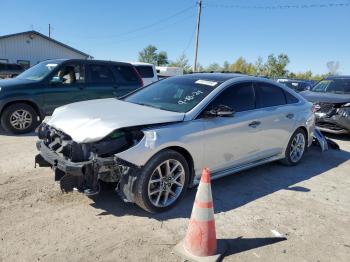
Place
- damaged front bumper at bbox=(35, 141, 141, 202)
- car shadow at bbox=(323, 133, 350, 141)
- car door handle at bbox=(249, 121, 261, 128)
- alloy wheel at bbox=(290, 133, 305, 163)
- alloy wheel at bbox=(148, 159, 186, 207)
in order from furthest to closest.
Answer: car shadow at bbox=(323, 133, 350, 141) → alloy wheel at bbox=(290, 133, 305, 163) → car door handle at bbox=(249, 121, 261, 128) → alloy wheel at bbox=(148, 159, 186, 207) → damaged front bumper at bbox=(35, 141, 141, 202)

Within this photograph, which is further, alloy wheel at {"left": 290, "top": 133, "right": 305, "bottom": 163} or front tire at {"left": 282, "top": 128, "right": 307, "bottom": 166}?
alloy wheel at {"left": 290, "top": 133, "right": 305, "bottom": 163}

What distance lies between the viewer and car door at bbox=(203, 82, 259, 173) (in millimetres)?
4672

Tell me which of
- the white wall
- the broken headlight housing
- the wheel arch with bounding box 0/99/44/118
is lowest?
the wheel arch with bounding box 0/99/44/118

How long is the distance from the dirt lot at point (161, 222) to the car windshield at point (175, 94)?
1209 mm

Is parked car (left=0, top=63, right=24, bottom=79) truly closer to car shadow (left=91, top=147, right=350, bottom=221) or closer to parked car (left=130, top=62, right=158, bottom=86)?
parked car (left=130, top=62, right=158, bottom=86)

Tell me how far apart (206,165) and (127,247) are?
1618 mm

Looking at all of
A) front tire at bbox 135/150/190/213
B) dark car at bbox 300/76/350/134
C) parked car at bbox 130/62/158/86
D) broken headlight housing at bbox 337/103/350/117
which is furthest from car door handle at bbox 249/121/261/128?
parked car at bbox 130/62/158/86

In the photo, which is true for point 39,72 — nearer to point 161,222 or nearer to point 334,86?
point 161,222

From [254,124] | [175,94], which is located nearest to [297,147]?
[254,124]

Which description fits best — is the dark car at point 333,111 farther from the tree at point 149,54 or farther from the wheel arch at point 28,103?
the tree at point 149,54

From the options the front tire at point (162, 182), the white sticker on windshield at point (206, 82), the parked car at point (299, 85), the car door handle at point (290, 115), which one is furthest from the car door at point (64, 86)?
the parked car at point (299, 85)

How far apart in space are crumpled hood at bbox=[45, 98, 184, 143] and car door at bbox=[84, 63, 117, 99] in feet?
14.5

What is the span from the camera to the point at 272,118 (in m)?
5.75

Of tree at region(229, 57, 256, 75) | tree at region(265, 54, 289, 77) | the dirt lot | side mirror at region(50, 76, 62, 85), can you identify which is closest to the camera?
the dirt lot
